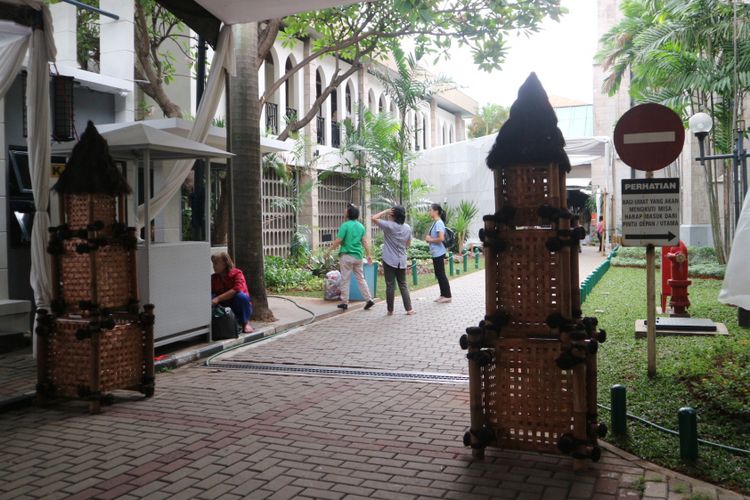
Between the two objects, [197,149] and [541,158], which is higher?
[197,149]

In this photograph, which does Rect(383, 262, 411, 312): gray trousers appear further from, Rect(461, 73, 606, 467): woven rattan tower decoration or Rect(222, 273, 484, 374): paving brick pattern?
Rect(461, 73, 606, 467): woven rattan tower decoration

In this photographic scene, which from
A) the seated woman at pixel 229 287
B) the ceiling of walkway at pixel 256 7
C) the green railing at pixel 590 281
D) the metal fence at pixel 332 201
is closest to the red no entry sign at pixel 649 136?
the ceiling of walkway at pixel 256 7

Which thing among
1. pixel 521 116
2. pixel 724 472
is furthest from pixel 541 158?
pixel 724 472

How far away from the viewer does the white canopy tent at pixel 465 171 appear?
24047mm

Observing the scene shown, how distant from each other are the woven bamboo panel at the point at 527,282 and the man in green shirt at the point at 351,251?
6.99 meters

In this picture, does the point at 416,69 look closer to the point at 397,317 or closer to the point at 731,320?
the point at 397,317

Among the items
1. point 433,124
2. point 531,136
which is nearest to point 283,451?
point 531,136

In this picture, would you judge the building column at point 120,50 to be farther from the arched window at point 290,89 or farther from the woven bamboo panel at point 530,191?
the arched window at point 290,89

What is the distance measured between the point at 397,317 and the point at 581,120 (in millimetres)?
40346

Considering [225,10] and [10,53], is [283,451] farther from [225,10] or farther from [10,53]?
[225,10]

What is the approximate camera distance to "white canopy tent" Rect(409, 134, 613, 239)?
78.9ft

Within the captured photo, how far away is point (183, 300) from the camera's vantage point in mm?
8344

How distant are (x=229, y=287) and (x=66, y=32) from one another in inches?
188

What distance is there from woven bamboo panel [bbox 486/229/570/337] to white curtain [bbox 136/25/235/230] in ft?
16.7
